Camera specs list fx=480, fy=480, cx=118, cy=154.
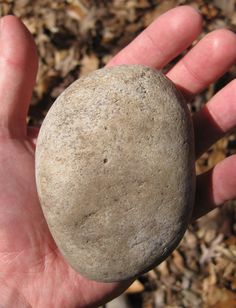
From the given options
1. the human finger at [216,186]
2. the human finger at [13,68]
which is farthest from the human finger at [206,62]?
the human finger at [13,68]

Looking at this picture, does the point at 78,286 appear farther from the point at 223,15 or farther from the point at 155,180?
the point at 223,15

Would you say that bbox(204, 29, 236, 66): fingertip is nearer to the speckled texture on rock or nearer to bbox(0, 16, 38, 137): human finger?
the speckled texture on rock

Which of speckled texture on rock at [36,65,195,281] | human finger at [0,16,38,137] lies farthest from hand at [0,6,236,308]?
speckled texture on rock at [36,65,195,281]

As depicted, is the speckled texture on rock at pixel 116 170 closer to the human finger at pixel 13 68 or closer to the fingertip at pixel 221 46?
the human finger at pixel 13 68

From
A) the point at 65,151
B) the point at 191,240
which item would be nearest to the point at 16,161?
the point at 65,151

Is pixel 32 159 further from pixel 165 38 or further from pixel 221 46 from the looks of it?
pixel 221 46

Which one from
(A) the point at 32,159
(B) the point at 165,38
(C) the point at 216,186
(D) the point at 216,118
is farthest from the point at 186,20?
(A) the point at 32,159
